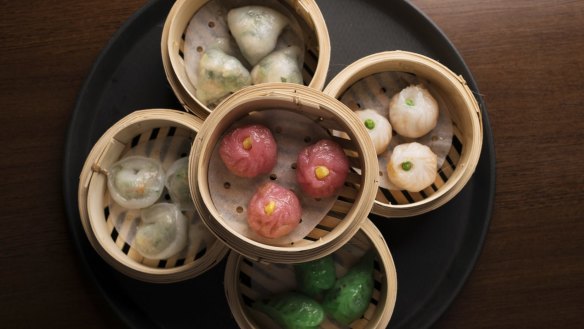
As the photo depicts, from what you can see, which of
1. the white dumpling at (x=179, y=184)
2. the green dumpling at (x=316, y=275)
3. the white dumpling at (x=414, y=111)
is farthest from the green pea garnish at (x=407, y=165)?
the white dumpling at (x=179, y=184)

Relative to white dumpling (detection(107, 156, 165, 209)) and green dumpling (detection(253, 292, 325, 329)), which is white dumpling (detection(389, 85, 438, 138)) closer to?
green dumpling (detection(253, 292, 325, 329))

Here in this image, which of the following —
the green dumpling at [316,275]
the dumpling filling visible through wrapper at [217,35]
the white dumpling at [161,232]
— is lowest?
the white dumpling at [161,232]

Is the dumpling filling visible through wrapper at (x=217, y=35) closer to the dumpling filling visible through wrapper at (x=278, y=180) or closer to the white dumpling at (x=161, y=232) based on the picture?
the dumpling filling visible through wrapper at (x=278, y=180)

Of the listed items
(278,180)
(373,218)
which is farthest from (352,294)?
(278,180)

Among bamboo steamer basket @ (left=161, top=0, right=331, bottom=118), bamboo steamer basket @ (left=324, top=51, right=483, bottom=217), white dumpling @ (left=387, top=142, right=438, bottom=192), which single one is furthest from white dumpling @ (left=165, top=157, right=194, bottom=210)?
white dumpling @ (left=387, top=142, right=438, bottom=192)

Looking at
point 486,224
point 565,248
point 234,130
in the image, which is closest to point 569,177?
point 565,248

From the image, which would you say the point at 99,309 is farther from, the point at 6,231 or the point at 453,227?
the point at 453,227

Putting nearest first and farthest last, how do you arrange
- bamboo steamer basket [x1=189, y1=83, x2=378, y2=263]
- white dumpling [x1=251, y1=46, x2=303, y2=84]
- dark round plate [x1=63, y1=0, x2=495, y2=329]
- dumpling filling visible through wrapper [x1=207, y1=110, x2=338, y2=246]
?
bamboo steamer basket [x1=189, y1=83, x2=378, y2=263] → dumpling filling visible through wrapper [x1=207, y1=110, x2=338, y2=246] → white dumpling [x1=251, y1=46, x2=303, y2=84] → dark round plate [x1=63, y1=0, x2=495, y2=329]
